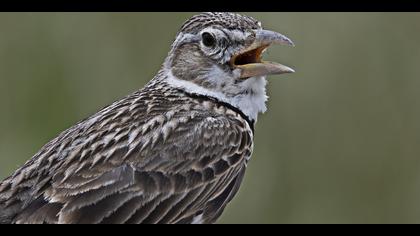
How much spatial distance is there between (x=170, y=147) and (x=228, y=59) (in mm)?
906

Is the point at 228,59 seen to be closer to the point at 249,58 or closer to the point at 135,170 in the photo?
the point at 249,58

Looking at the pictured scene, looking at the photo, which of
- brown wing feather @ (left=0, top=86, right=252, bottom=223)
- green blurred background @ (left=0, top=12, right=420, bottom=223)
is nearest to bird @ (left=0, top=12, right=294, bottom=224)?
brown wing feather @ (left=0, top=86, right=252, bottom=223)

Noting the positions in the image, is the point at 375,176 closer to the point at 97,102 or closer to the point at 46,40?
the point at 97,102

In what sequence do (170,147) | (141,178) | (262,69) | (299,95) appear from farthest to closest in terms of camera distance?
(299,95)
(262,69)
(170,147)
(141,178)

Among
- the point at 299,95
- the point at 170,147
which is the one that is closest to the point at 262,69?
the point at 170,147

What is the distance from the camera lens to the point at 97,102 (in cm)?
1018

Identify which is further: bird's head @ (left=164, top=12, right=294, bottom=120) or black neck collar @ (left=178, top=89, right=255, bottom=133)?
black neck collar @ (left=178, top=89, right=255, bottom=133)

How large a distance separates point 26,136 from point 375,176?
335 cm

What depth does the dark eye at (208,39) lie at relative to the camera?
7820mm

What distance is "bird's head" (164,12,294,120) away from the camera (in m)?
7.68

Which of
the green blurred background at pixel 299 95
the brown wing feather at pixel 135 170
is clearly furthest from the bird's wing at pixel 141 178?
the green blurred background at pixel 299 95

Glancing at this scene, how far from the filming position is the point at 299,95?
33.2 feet

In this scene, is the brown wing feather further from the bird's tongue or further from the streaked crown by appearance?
the streaked crown

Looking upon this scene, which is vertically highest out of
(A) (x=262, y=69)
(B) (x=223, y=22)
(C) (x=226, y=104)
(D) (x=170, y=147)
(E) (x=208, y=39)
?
(B) (x=223, y=22)
